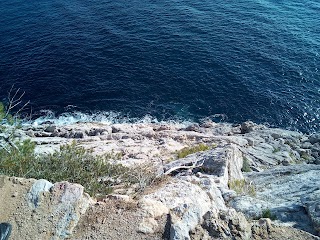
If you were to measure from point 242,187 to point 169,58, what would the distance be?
4258 cm

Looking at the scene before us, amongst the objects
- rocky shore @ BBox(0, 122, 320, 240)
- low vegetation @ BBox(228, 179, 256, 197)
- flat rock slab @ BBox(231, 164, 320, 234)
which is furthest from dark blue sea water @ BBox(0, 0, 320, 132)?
low vegetation @ BBox(228, 179, 256, 197)

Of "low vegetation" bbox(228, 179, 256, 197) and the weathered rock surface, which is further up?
the weathered rock surface

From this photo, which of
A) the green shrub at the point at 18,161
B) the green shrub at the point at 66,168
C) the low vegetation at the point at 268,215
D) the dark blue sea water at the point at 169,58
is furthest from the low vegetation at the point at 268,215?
the dark blue sea water at the point at 169,58

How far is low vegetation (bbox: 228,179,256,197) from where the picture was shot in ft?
82.2


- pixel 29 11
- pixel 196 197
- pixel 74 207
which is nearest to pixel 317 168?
pixel 196 197

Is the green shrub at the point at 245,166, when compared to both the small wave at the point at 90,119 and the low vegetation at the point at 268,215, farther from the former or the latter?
the small wave at the point at 90,119

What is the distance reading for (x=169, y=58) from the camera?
6525cm

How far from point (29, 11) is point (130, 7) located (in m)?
23.8

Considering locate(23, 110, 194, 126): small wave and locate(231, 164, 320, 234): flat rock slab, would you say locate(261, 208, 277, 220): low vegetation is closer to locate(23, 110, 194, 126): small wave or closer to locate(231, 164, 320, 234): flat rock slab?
locate(231, 164, 320, 234): flat rock slab

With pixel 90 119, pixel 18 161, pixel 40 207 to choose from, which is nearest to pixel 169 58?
pixel 90 119

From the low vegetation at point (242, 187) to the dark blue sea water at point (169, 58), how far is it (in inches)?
1093

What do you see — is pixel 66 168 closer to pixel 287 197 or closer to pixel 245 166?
pixel 287 197

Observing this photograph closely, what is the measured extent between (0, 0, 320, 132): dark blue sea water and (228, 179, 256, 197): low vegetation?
1093 inches

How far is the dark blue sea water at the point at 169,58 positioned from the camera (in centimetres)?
5638
